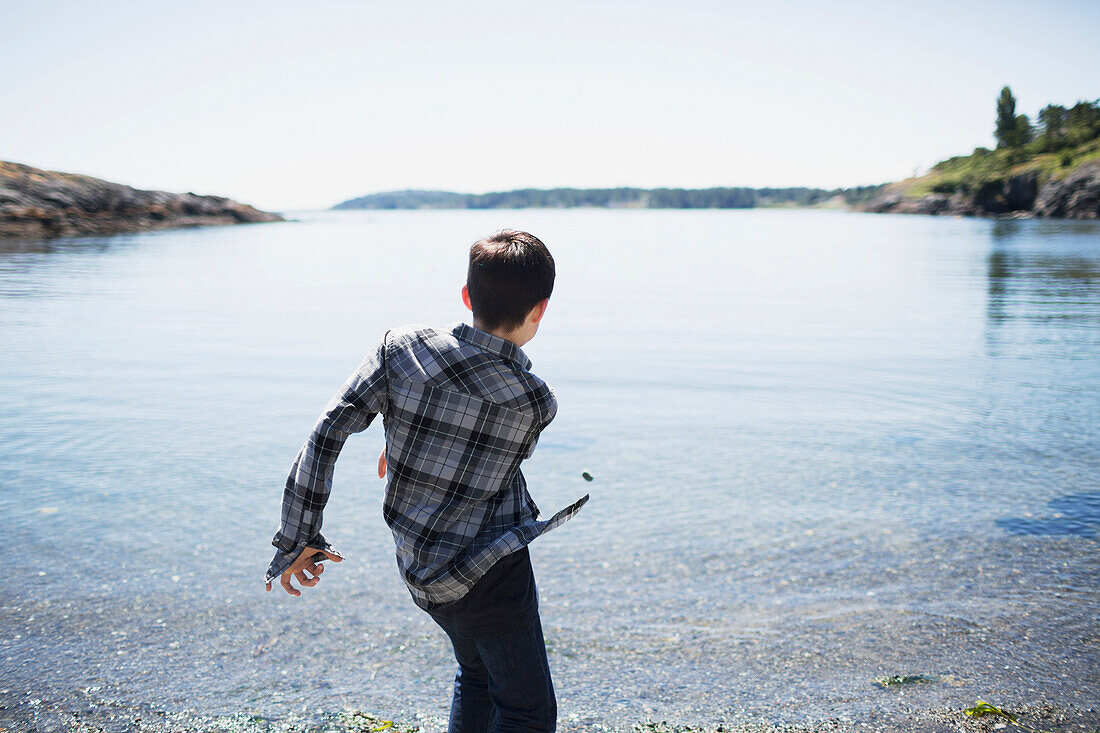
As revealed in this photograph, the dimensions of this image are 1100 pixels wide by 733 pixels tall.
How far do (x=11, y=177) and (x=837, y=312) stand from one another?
4557 cm

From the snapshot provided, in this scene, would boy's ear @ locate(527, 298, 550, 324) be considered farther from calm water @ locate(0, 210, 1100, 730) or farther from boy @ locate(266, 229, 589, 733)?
calm water @ locate(0, 210, 1100, 730)

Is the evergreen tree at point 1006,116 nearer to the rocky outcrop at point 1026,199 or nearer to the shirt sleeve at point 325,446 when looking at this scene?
the rocky outcrop at point 1026,199

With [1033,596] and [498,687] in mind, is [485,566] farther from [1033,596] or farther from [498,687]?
[1033,596]

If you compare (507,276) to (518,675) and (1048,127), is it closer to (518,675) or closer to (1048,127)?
(518,675)

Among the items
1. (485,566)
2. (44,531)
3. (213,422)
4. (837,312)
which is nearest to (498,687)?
(485,566)

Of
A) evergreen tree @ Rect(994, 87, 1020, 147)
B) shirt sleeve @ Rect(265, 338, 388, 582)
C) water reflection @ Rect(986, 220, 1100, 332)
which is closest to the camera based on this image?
shirt sleeve @ Rect(265, 338, 388, 582)

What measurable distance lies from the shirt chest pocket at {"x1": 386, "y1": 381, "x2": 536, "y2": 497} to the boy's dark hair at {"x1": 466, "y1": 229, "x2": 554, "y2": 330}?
0.88ft

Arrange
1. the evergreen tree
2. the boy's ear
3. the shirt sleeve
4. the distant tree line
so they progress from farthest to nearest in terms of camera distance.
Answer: the evergreen tree
the distant tree line
the boy's ear
the shirt sleeve

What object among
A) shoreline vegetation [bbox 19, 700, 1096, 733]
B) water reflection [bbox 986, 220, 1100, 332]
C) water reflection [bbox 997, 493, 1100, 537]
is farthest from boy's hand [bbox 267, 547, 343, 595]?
water reflection [bbox 986, 220, 1100, 332]

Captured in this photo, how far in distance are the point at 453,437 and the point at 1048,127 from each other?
14495 centimetres

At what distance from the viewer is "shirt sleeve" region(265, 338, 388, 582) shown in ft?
7.39

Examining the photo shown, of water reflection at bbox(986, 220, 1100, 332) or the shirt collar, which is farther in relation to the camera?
water reflection at bbox(986, 220, 1100, 332)

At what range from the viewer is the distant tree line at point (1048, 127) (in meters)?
104

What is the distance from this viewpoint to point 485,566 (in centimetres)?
229
